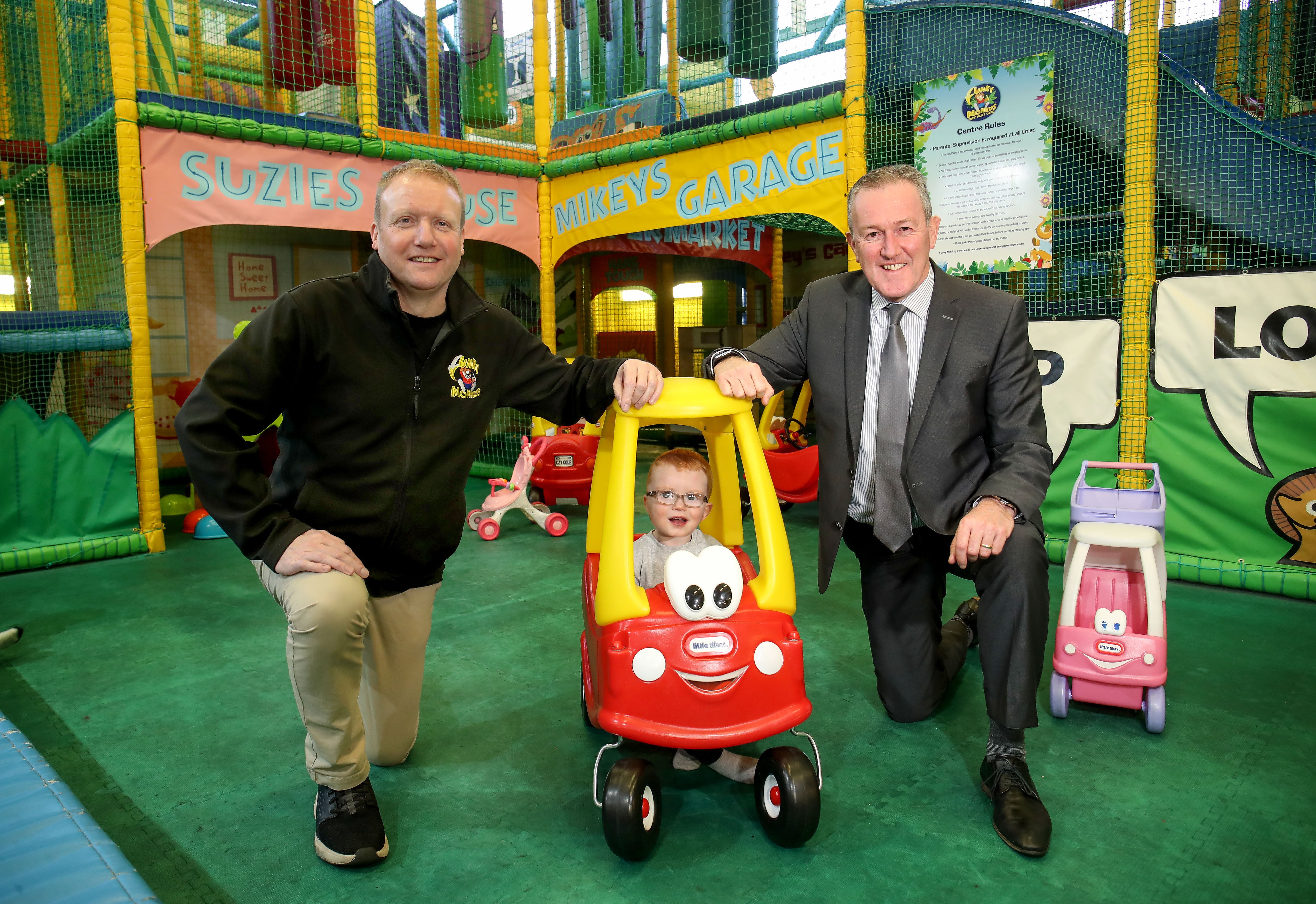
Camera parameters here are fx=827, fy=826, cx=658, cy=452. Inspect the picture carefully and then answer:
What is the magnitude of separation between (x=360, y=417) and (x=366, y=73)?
13.9 ft

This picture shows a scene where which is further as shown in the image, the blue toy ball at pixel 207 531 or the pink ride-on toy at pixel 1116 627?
the blue toy ball at pixel 207 531

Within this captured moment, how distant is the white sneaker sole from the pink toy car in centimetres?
202

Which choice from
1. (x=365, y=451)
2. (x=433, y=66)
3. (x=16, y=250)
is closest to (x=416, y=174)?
(x=365, y=451)

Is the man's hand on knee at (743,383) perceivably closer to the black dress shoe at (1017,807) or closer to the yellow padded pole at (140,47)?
the black dress shoe at (1017,807)

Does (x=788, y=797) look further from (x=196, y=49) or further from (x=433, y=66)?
(x=196, y=49)

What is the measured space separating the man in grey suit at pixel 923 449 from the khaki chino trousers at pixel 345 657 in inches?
40.1

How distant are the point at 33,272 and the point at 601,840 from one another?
25.1ft

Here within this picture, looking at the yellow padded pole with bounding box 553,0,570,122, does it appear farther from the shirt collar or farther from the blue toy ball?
the shirt collar

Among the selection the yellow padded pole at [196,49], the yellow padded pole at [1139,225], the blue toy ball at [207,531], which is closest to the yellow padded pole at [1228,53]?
the yellow padded pole at [1139,225]

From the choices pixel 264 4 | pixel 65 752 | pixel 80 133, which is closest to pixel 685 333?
pixel 264 4

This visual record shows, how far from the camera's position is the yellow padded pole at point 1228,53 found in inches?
219

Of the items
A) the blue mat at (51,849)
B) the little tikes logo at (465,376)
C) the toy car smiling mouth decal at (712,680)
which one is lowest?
the blue mat at (51,849)

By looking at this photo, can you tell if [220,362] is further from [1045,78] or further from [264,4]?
[264,4]

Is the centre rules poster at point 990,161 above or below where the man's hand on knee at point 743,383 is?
above
